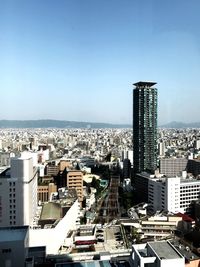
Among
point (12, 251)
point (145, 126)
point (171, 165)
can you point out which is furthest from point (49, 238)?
point (171, 165)

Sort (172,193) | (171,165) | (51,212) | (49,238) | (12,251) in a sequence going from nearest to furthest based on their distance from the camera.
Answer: (12,251) → (49,238) → (51,212) → (172,193) → (171,165)

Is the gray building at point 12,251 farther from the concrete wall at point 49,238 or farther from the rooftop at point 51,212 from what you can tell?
the rooftop at point 51,212

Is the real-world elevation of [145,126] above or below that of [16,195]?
above

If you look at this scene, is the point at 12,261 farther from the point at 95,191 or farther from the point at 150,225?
the point at 95,191

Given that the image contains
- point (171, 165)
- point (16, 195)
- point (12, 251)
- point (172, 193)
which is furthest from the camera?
point (171, 165)

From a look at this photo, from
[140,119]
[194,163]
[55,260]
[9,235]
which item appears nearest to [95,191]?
[140,119]

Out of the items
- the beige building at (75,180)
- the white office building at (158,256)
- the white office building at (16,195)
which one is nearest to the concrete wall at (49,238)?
the white office building at (16,195)

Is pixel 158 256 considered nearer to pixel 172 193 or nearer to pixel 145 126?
pixel 172 193

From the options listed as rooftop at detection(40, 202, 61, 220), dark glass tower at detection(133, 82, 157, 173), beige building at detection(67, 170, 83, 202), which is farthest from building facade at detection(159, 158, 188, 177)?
rooftop at detection(40, 202, 61, 220)
